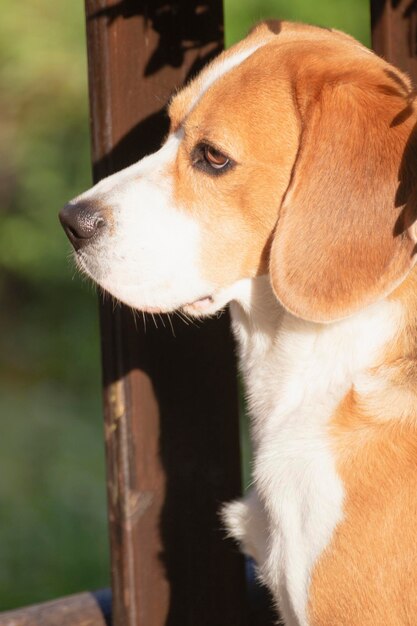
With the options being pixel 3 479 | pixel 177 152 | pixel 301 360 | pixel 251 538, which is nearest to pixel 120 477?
pixel 251 538

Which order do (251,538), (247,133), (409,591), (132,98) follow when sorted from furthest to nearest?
(132,98)
(251,538)
(247,133)
(409,591)

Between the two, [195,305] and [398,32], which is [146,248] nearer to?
[195,305]

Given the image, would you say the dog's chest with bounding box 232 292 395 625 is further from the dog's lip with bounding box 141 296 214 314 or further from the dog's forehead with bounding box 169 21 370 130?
the dog's forehead with bounding box 169 21 370 130

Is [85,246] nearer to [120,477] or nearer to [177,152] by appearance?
[177,152]

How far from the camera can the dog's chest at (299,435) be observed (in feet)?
8.85

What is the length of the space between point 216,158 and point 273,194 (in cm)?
18

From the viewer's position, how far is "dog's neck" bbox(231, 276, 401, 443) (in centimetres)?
275

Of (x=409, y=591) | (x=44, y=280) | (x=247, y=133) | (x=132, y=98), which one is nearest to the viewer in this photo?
(x=409, y=591)

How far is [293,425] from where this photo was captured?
2838mm

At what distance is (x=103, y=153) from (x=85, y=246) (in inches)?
19.0

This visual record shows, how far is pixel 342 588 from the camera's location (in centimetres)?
263

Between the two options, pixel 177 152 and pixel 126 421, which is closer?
pixel 177 152

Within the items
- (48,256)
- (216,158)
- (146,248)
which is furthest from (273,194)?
(48,256)

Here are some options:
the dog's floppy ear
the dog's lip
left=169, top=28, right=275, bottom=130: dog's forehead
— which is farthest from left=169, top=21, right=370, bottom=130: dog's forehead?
the dog's lip
